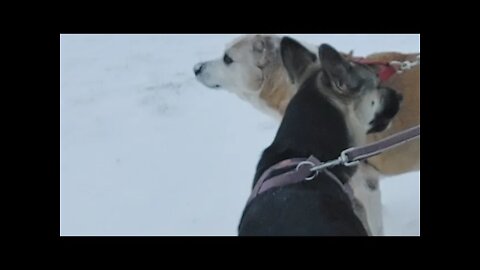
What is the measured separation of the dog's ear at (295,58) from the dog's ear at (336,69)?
4.2 inches

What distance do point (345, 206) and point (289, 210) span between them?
0.15m

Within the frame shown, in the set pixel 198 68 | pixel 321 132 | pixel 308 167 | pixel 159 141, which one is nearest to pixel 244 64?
pixel 198 68

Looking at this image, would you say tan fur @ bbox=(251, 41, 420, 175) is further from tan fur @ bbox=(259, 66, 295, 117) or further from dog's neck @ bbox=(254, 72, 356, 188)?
dog's neck @ bbox=(254, 72, 356, 188)

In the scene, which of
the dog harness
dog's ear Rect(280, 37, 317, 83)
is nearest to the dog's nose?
dog's ear Rect(280, 37, 317, 83)

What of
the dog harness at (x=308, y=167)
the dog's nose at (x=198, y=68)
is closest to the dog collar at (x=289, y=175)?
the dog harness at (x=308, y=167)

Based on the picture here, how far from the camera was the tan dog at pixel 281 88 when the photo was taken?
78.0 inches

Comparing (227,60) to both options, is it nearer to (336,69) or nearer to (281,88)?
(281,88)

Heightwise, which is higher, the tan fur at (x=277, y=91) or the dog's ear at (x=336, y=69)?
the tan fur at (x=277, y=91)

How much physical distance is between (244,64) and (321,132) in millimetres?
481

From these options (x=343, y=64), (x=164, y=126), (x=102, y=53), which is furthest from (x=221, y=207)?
(x=102, y=53)

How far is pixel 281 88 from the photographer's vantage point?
6.81 ft

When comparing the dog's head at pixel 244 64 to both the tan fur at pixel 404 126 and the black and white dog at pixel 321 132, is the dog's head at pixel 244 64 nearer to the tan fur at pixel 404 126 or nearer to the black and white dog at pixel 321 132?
the black and white dog at pixel 321 132

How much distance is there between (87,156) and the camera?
2.22 metres

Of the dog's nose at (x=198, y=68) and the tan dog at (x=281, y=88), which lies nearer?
the tan dog at (x=281, y=88)
